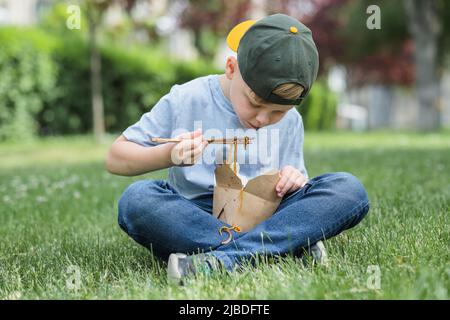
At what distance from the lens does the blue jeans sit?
240cm

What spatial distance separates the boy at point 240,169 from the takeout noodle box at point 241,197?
0.05 metres

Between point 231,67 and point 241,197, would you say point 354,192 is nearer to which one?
point 241,197

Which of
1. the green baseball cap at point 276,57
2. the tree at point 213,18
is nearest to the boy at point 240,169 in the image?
the green baseball cap at point 276,57

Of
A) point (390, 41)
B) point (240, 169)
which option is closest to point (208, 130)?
point (240, 169)

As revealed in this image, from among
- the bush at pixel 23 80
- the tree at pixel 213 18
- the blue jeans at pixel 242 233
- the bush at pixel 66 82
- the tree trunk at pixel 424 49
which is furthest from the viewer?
the tree at pixel 213 18

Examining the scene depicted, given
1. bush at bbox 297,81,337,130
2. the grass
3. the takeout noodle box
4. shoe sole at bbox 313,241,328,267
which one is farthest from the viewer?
bush at bbox 297,81,337,130

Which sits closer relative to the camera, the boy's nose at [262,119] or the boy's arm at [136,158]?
the boy's arm at [136,158]

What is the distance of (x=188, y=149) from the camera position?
220 centimetres

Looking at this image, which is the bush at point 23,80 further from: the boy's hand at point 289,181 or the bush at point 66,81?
the boy's hand at point 289,181

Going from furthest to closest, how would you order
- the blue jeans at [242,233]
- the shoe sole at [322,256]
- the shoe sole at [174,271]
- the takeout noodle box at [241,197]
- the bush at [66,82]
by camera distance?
1. the bush at [66,82]
2. the takeout noodle box at [241,197]
3. the blue jeans at [242,233]
4. the shoe sole at [322,256]
5. the shoe sole at [174,271]

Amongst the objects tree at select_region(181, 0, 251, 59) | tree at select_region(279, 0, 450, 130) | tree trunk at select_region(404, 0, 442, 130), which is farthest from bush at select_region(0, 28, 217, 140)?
tree at select_region(279, 0, 450, 130)

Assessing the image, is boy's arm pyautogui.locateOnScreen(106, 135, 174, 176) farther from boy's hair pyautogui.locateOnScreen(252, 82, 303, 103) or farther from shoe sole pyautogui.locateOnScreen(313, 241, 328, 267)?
shoe sole pyautogui.locateOnScreen(313, 241, 328, 267)

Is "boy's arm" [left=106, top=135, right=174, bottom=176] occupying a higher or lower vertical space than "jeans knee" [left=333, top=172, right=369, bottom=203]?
higher

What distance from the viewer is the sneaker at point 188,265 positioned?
2195mm
